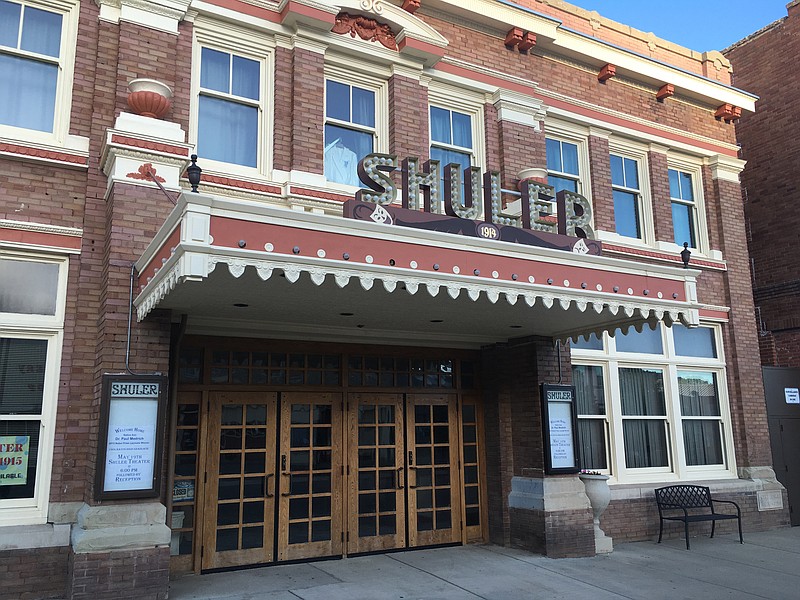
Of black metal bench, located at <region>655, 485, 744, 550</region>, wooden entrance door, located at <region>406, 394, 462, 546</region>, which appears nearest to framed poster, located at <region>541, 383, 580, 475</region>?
wooden entrance door, located at <region>406, 394, 462, 546</region>

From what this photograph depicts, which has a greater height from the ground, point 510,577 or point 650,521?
point 650,521

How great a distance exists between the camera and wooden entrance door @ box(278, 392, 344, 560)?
29.1ft

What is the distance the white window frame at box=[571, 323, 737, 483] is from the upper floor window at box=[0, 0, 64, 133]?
831 cm

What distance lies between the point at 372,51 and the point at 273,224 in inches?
209

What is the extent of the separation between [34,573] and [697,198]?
12.6 m

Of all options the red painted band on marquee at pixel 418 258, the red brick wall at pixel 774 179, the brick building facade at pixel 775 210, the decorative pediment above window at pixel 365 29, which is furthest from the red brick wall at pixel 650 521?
the decorative pediment above window at pixel 365 29

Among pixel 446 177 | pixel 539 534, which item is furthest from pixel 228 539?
pixel 446 177

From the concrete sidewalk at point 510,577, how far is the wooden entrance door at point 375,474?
0.97 feet

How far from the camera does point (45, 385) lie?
738 centimetres

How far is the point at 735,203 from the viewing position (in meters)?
13.7

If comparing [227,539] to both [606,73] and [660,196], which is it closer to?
[660,196]

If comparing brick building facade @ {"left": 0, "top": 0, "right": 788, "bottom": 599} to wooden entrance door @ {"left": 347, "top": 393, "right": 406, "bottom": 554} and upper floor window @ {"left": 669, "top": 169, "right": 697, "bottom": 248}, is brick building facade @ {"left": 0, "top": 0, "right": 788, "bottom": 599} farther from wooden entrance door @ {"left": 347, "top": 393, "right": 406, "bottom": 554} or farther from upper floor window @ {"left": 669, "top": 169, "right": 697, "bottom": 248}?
upper floor window @ {"left": 669, "top": 169, "right": 697, "bottom": 248}

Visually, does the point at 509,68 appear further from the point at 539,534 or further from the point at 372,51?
the point at 539,534

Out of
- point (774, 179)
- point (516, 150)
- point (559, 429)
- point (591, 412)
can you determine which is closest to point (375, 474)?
point (559, 429)
